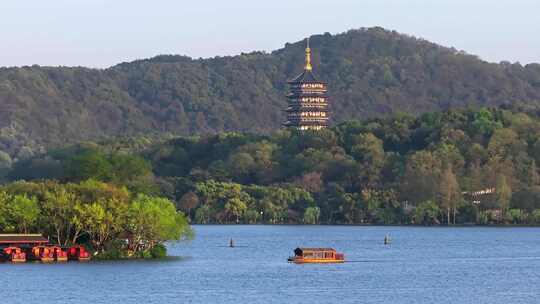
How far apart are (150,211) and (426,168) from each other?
76.1 meters

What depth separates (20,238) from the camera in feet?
271

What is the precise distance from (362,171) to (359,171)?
80 centimetres

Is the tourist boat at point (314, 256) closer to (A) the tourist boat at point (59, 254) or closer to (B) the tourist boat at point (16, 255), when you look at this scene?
(A) the tourist boat at point (59, 254)

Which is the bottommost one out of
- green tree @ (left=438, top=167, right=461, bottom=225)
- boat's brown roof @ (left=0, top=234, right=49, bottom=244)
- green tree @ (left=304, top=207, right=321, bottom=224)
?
boat's brown roof @ (left=0, top=234, right=49, bottom=244)

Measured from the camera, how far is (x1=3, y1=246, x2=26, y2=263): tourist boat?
273 ft

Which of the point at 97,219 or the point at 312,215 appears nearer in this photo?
the point at 97,219

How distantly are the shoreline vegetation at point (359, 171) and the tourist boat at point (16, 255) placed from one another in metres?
38.8

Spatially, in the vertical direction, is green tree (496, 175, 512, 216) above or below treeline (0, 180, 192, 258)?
above

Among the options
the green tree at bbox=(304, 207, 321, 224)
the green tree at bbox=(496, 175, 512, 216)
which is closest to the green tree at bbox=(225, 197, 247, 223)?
the green tree at bbox=(304, 207, 321, 224)

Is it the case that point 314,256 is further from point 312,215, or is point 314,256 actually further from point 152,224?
point 312,215

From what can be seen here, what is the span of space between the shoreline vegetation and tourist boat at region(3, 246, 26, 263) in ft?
127

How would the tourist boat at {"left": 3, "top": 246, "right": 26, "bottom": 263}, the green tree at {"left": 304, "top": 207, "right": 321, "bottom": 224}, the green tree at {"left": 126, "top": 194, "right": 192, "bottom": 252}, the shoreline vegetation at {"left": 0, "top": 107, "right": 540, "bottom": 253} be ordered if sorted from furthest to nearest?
1. the green tree at {"left": 304, "top": 207, "right": 321, "bottom": 224}
2. the shoreline vegetation at {"left": 0, "top": 107, "right": 540, "bottom": 253}
3. the tourist boat at {"left": 3, "top": 246, "right": 26, "bottom": 263}
4. the green tree at {"left": 126, "top": 194, "right": 192, "bottom": 252}

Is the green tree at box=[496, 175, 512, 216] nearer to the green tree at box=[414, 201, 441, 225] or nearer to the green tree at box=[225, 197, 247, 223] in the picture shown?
the green tree at box=[414, 201, 441, 225]

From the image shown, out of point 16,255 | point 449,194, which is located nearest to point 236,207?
point 449,194
